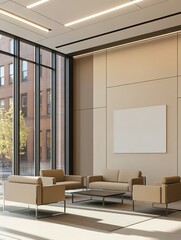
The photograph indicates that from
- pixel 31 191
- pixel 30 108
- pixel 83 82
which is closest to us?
pixel 31 191

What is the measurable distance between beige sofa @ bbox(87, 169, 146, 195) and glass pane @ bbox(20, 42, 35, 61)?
168 inches

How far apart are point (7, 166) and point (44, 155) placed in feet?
5.17

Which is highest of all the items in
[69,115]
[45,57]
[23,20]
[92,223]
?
[23,20]

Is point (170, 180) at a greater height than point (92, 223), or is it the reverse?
point (170, 180)

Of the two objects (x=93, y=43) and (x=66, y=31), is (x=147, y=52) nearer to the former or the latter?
(x=93, y=43)

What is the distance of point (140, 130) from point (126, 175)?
142 centimetres

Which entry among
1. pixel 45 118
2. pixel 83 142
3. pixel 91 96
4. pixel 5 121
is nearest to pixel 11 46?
pixel 5 121

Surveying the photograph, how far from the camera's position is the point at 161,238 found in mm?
5199

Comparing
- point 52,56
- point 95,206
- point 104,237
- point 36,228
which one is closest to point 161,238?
point 104,237

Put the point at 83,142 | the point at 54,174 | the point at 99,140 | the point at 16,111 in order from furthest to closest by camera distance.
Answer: the point at 83,142 < the point at 99,140 < the point at 16,111 < the point at 54,174

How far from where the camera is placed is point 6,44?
400 inches

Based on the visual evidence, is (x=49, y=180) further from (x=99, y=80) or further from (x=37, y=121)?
(x=99, y=80)

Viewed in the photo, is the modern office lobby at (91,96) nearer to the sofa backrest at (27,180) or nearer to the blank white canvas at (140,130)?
the blank white canvas at (140,130)

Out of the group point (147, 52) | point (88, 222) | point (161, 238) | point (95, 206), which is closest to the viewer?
point (161, 238)
